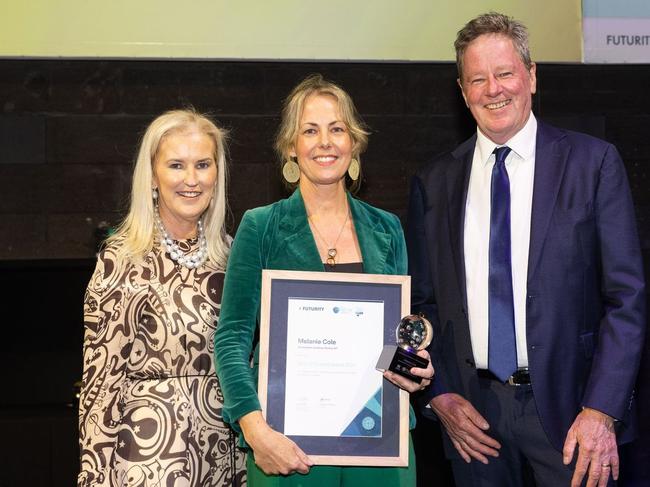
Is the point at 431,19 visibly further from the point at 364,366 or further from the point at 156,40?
the point at 364,366

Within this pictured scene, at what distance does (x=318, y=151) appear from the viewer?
2.47 meters

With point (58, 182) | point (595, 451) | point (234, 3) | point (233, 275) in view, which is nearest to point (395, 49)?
point (234, 3)

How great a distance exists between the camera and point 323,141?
2463 mm

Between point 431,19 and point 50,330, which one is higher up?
point 431,19

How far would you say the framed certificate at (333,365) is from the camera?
89.7 inches

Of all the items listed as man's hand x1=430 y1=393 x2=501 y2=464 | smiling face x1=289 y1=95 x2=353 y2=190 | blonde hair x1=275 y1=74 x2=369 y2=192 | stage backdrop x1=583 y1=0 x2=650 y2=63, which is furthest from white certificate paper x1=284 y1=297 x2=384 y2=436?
stage backdrop x1=583 y1=0 x2=650 y2=63

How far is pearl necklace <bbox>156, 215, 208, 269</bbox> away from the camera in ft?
8.39

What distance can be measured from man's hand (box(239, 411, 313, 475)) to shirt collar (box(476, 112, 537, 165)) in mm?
1002

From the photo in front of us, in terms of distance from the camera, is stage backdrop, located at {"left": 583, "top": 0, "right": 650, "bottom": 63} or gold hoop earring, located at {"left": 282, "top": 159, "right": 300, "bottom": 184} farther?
stage backdrop, located at {"left": 583, "top": 0, "right": 650, "bottom": 63}

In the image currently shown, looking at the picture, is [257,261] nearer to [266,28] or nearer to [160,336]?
[160,336]

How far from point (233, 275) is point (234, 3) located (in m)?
2.01

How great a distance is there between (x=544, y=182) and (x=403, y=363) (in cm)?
64

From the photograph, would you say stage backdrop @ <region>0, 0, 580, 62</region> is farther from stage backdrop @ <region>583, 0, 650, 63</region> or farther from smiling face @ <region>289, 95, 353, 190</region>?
smiling face @ <region>289, 95, 353, 190</region>

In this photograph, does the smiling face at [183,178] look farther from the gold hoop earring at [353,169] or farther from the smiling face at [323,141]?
the gold hoop earring at [353,169]
